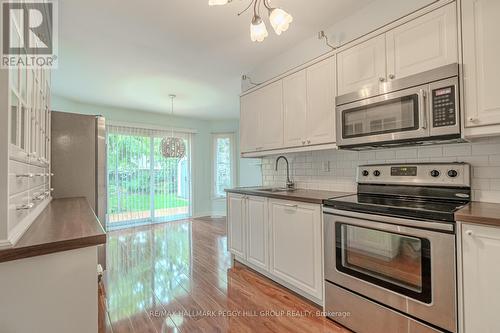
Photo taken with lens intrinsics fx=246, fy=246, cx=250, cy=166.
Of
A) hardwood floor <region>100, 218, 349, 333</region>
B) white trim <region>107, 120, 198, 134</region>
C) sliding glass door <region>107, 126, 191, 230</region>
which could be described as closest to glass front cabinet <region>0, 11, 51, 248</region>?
hardwood floor <region>100, 218, 349, 333</region>

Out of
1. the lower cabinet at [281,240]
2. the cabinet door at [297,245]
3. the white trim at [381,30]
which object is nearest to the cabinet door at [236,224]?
the lower cabinet at [281,240]

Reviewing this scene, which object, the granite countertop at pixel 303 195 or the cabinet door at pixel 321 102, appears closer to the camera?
the granite countertop at pixel 303 195

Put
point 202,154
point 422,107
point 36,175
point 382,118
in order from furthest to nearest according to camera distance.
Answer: point 202,154 → point 382,118 → point 422,107 → point 36,175

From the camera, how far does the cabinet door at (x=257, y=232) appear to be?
2518 millimetres

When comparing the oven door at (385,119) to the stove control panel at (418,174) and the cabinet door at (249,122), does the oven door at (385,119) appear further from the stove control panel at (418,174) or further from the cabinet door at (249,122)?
the cabinet door at (249,122)

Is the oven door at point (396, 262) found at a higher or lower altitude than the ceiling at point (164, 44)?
lower

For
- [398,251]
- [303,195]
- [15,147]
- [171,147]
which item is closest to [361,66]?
[303,195]

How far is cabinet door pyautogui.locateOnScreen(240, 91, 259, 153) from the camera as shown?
10.0 ft

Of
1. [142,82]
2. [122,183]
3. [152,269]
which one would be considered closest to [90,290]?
[152,269]

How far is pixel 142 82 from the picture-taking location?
361cm

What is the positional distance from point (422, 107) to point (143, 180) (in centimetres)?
513

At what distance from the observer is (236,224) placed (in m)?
2.95

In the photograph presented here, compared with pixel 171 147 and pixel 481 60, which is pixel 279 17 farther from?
pixel 171 147

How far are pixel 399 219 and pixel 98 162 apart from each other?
2.78 m
